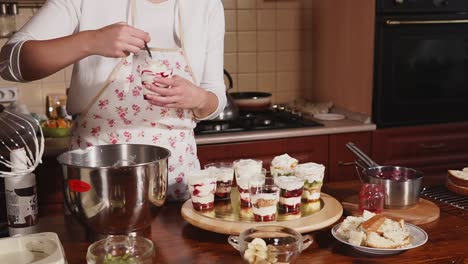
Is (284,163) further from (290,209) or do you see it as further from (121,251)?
(121,251)

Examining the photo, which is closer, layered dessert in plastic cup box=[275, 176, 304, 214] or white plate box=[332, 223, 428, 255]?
white plate box=[332, 223, 428, 255]

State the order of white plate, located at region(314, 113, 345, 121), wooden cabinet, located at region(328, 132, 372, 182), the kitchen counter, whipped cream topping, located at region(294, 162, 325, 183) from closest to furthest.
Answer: whipped cream topping, located at region(294, 162, 325, 183), the kitchen counter, wooden cabinet, located at region(328, 132, 372, 182), white plate, located at region(314, 113, 345, 121)

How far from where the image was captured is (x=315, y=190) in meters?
1.46

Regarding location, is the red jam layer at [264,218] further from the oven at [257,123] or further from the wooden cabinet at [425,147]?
the wooden cabinet at [425,147]

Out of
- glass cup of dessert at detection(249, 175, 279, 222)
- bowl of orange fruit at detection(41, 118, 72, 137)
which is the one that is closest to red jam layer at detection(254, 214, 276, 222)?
glass cup of dessert at detection(249, 175, 279, 222)

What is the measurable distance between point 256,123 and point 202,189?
4.26 ft

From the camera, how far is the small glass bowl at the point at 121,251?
3.57 ft

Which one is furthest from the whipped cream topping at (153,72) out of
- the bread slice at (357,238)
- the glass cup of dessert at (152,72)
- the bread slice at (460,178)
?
the bread slice at (460,178)

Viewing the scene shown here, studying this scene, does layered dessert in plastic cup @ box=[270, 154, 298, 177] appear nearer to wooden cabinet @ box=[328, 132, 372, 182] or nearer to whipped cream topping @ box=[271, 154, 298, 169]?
whipped cream topping @ box=[271, 154, 298, 169]

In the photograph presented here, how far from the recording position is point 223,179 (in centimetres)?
147

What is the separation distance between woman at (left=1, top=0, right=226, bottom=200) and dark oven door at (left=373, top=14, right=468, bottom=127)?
124 cm

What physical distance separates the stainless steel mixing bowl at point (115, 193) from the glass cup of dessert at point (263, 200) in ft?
0.68

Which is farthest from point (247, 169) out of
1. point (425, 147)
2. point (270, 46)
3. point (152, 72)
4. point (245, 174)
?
point (270, 46)

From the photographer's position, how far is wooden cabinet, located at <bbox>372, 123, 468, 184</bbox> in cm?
277
